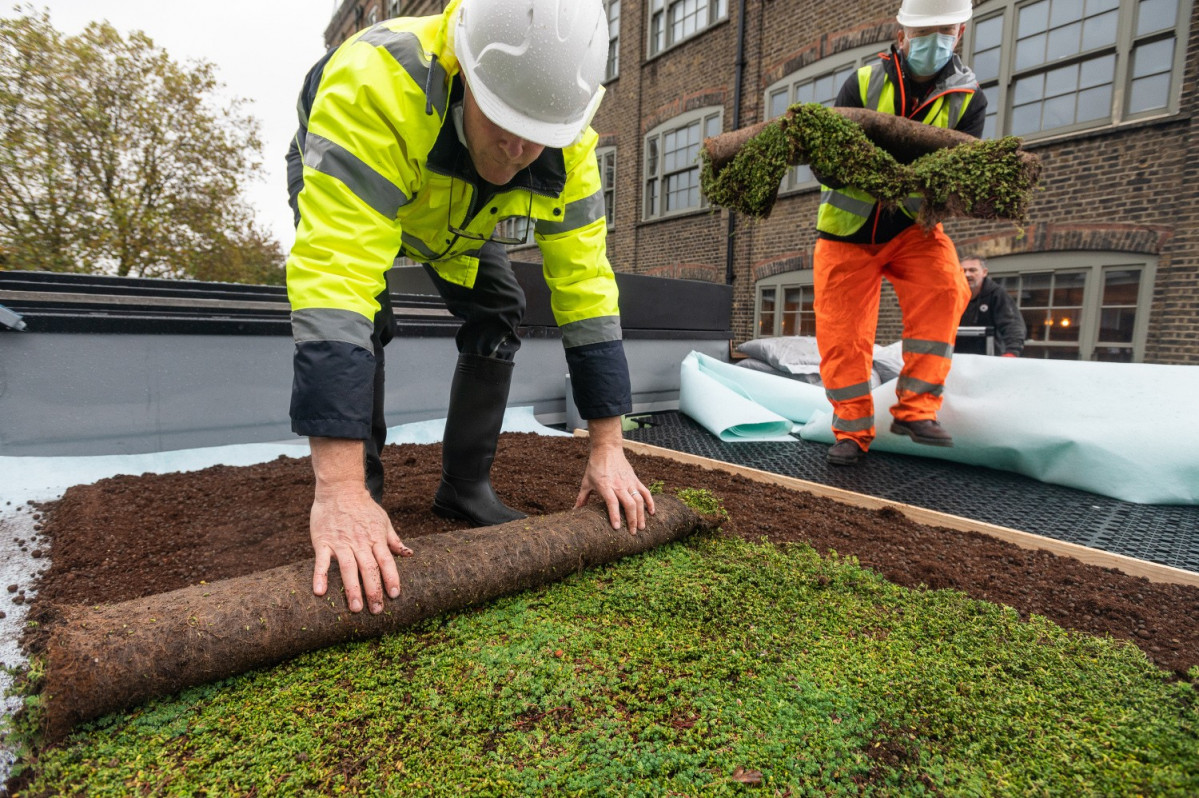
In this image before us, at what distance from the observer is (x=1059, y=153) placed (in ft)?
19.9

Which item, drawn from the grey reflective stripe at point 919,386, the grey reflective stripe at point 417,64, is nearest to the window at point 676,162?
the grey reflective stripe at point 919,386

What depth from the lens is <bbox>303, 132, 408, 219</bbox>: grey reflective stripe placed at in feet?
3.86

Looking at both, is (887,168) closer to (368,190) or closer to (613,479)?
(613,479)

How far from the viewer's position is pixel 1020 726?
3.36 feet

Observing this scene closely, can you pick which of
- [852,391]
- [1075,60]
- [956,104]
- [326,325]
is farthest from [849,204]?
[1075,60]

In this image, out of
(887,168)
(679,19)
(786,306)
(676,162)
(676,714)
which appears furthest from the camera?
(676,162)

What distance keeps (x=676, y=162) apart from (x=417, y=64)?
1044cm

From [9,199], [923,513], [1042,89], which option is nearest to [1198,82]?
[1042,89]

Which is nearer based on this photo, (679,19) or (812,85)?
(812,85)

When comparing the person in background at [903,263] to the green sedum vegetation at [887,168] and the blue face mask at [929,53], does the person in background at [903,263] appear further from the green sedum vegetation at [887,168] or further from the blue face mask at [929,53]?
the green sedum vegetation at [887,168]

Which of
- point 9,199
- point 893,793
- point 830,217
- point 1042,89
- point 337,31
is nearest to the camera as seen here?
point 893,793

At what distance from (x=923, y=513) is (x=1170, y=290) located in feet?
18.4

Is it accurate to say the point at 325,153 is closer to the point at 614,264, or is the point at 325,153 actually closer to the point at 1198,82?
the point at 1198,82

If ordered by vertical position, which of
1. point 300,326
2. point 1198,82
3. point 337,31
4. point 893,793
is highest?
point 337,31
